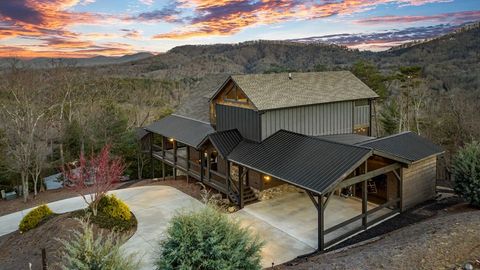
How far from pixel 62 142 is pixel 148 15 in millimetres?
16483

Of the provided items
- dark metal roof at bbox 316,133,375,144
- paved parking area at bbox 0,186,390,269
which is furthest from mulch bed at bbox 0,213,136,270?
dark metal roof at bbox 316,133,375,144

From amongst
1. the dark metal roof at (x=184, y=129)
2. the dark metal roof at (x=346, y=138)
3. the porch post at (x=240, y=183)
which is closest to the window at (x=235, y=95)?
the dark metal roof at (x=184, y=129)

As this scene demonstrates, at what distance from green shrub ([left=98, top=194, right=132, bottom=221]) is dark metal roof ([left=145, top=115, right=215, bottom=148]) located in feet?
16.8

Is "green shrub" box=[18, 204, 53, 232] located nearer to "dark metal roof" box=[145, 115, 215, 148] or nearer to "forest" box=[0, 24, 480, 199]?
"dark metal roof" box=[145, 115, 215, 148]

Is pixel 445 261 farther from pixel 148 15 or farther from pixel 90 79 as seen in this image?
pixel 90 79

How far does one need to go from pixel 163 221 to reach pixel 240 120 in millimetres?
6358

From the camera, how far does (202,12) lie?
35.3 meters

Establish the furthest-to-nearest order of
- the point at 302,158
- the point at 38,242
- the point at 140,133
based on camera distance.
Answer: the point at 140,133 → the point at 302,158 → the point at 38,242

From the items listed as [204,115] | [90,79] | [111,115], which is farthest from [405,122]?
[90,79]

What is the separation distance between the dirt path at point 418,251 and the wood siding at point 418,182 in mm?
3558

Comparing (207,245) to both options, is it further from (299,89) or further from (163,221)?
(299,89)

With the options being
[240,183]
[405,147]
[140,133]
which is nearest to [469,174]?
[405,147]

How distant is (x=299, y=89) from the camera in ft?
61.1

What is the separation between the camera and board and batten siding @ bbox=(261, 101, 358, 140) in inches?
647
